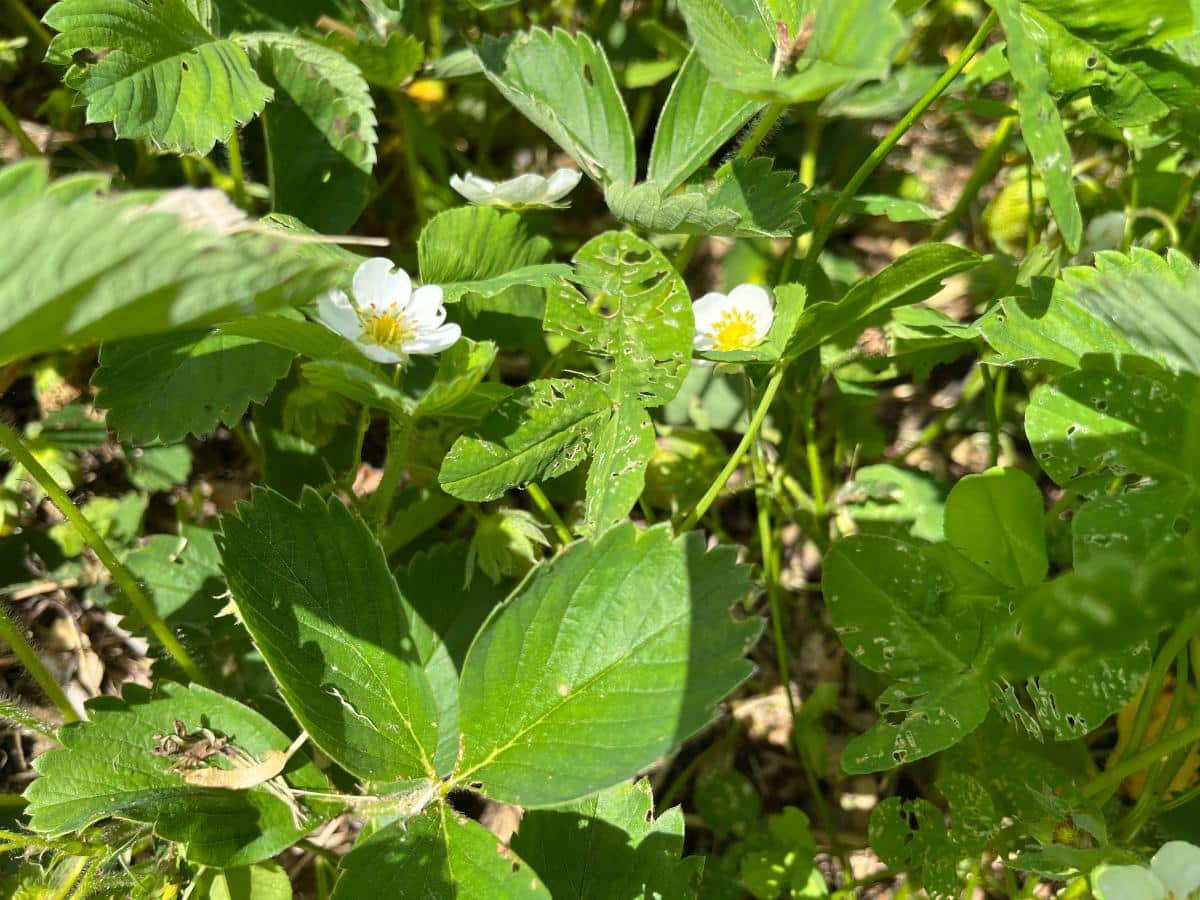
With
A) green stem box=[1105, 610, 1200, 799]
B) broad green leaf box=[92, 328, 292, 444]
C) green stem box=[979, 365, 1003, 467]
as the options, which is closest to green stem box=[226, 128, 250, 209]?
broad green leaf box=[92, 328, 292, 444]

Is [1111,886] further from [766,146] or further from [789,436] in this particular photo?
[766,146]

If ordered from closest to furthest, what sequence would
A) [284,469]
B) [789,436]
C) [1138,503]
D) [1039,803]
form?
[1138,503] < [1039,803] < [284,469] < [789,436]

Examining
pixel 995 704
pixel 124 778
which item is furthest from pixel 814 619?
pixel 124 778

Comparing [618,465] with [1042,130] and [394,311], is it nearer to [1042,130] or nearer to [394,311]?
[394,311]

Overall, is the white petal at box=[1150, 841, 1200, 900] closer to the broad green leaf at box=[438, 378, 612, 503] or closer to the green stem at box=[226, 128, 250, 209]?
the broad green leaf at box=[438, 378, 612, 503]

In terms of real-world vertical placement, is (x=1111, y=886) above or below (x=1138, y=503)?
below

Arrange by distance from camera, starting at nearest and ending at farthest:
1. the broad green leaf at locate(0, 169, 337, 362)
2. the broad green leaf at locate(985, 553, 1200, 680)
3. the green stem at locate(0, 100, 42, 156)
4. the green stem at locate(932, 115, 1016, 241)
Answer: the broad green leaf at locate(0, 169, 337, 362)
the broad green leaf at locate(985, 553, 1200, 680)
the green stem at locate(0, 100, 42, 156)
the green stem at locate(932, 115, 1016, 241)
